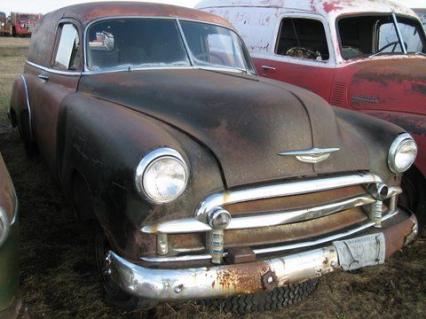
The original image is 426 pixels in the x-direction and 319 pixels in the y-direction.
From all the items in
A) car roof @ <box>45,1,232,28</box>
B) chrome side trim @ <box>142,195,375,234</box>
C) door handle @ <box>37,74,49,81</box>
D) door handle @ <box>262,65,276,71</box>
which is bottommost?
chrome side trim @ <box>142,195,375,234</box>

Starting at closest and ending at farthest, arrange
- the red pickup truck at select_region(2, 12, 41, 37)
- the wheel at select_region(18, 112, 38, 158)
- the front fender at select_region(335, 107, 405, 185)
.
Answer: the front fender at select_region(335, 107, 405, 185) < the wheel at select_region(18, 112, 38, 158) < the red pickup truck at select_region(2, 12, 41, 37)

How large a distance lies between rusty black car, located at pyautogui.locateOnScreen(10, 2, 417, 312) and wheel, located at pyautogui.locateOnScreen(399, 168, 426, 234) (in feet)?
2.48

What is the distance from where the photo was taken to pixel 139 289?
226 cm

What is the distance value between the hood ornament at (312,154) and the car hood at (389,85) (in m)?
1.69

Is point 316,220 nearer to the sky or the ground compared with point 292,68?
nearer to the ground

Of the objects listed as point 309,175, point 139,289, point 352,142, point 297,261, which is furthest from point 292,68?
point 139,289

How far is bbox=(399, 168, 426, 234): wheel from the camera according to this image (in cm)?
377

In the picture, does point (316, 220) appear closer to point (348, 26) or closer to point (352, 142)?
point (352, 142)

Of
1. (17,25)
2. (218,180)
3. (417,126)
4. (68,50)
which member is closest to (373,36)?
(417,126)

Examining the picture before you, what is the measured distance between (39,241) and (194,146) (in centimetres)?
179

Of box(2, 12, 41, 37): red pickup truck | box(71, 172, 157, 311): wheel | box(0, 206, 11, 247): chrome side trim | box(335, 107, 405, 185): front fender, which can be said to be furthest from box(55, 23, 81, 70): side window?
box(2, 12, 41, 37): red pickup truck

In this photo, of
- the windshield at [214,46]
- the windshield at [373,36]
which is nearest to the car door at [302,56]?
the windshield at [373,36]

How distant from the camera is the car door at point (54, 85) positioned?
12.0 ft

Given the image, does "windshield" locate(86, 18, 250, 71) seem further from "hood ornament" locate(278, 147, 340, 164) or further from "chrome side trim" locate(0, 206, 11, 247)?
"chrome side trim" locate(0, 206, 11, 247)
